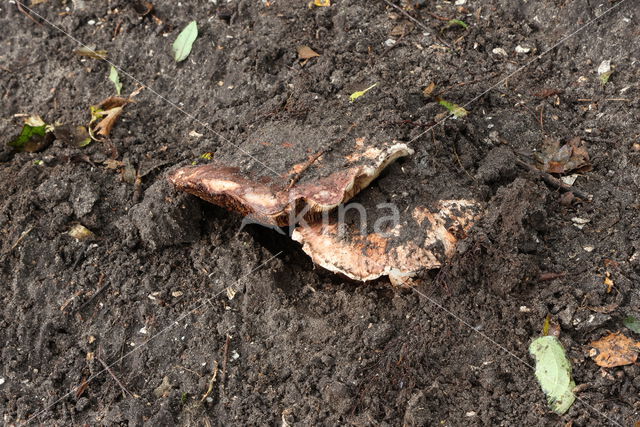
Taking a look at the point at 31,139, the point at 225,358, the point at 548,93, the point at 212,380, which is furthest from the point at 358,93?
the point at 31,139

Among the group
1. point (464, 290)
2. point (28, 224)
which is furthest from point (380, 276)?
point (28, 224)

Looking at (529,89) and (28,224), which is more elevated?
(28,224)

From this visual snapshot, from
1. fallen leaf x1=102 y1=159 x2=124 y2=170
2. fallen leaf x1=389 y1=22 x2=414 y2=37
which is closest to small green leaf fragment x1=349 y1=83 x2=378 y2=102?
fallen leaf x1=389 y1=22 x2=414 y2=37

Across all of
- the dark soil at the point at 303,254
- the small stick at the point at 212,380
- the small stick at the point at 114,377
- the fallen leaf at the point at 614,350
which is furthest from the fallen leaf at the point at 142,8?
the fallen leaf at the point at 614,350

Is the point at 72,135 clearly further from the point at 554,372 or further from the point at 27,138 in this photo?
the point at 554,372

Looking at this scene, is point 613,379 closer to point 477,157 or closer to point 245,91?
point 477,157
